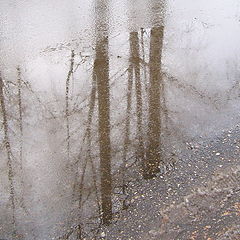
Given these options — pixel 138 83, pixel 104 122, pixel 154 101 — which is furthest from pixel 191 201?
pixel 138 83

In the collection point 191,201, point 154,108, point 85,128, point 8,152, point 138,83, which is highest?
point 138,83

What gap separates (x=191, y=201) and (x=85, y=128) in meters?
1.99

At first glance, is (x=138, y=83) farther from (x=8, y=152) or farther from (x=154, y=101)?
(x=8, y=152)

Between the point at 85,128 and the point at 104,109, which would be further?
the point at 104,109

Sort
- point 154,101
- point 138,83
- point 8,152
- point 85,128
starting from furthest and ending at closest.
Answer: point 138,83 < point 154,101 < point 85,128 < point 8,152

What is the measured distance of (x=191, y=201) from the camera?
4.70m

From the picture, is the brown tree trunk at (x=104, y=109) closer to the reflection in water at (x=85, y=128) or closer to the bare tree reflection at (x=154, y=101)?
the reflection in water at (x=85, y=128)

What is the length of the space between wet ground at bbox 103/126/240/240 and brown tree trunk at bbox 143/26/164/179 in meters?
0.25

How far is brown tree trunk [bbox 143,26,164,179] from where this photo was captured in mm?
5231

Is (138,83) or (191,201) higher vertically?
(138,83)

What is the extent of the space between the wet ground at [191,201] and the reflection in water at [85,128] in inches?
6.8

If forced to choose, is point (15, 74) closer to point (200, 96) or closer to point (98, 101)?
point (98, 101)

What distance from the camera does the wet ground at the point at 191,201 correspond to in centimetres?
432

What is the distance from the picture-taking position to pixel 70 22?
30.0 feet
